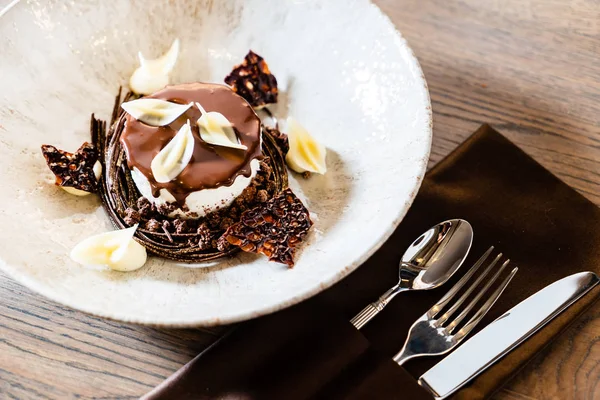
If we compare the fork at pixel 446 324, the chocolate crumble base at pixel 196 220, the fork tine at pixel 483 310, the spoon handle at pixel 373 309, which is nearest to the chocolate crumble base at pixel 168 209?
the chocolate crumble base at pixel 196 220

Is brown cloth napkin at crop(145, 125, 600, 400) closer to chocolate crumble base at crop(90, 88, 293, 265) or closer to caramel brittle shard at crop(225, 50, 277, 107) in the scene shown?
chocolate crumble base at crop(90, 88, 293, 265)

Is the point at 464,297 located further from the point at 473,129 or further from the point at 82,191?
the point at 82,191

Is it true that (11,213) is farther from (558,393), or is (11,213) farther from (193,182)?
(558,393)

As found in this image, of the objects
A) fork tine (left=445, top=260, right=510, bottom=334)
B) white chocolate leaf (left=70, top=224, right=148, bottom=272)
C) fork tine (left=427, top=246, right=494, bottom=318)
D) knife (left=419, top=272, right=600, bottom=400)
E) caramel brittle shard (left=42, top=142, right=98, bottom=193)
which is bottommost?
knife (left=419, top=272, right=600, bottom=400)

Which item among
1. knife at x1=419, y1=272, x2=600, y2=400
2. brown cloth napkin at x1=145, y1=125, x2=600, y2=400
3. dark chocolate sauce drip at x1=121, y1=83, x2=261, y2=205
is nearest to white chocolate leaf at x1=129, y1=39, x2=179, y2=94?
dark chocolate sauce drip at x1=121, y1=83, x2=261, y2=205

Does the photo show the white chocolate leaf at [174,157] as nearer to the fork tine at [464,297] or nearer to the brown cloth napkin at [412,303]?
the brown cloth napkin at [412,303]

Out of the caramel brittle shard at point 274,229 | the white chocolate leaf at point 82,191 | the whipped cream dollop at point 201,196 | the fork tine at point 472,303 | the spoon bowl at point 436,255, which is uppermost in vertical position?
the white chocolate leaf at point 82,191
